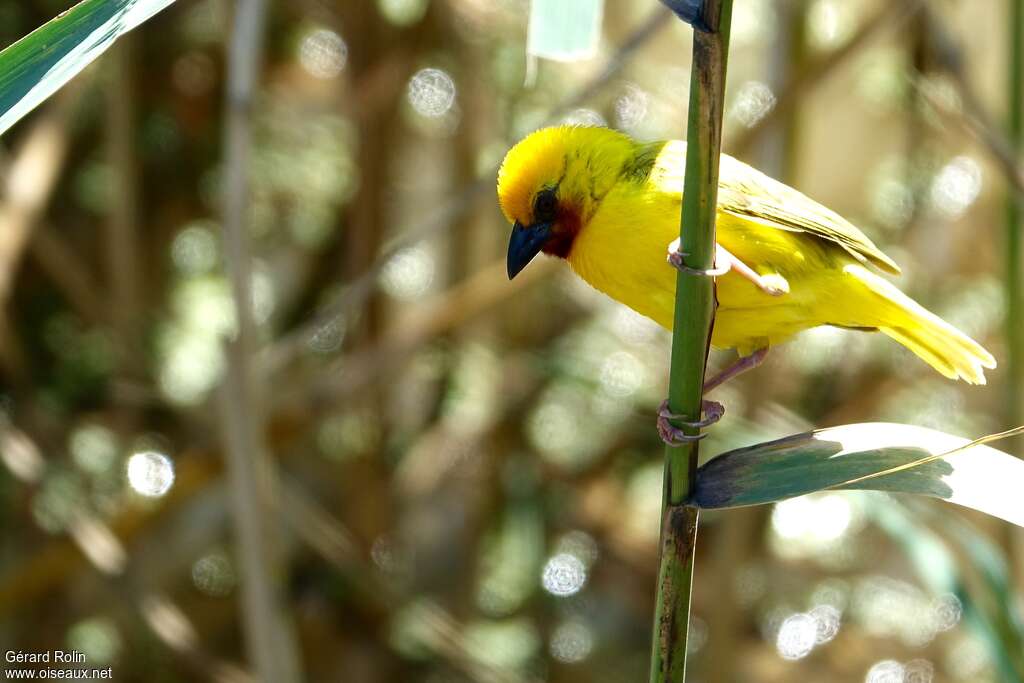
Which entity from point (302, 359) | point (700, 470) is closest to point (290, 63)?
point (302, 359)

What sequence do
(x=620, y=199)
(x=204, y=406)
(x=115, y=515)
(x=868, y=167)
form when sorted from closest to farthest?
(x=620, y=199) → (x=115, y=515) → (x=204, y=406) → (x=868, y=167)

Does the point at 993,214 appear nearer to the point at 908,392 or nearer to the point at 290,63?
the point at 908,392

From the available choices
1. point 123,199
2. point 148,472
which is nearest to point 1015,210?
point 123,199

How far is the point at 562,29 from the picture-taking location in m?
0.87

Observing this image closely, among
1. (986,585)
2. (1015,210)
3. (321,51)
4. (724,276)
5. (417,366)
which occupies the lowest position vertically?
(986,585)

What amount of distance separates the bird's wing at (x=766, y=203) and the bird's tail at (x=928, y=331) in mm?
32

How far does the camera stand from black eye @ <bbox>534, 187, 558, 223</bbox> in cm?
152

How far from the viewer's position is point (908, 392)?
3211 mm

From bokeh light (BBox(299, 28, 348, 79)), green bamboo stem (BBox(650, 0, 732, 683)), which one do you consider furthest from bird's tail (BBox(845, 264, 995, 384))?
bokeh light (BBox(299, 28, 348, 79))

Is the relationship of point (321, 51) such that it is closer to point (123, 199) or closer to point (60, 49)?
point (123, 199)

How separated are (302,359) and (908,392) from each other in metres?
1.84

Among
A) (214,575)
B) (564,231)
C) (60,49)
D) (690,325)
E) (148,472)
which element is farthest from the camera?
(214,575)

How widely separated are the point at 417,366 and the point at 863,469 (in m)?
2.29

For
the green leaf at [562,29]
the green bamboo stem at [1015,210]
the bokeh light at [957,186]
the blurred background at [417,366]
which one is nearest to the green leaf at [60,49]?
the green leaf at [562,29]
